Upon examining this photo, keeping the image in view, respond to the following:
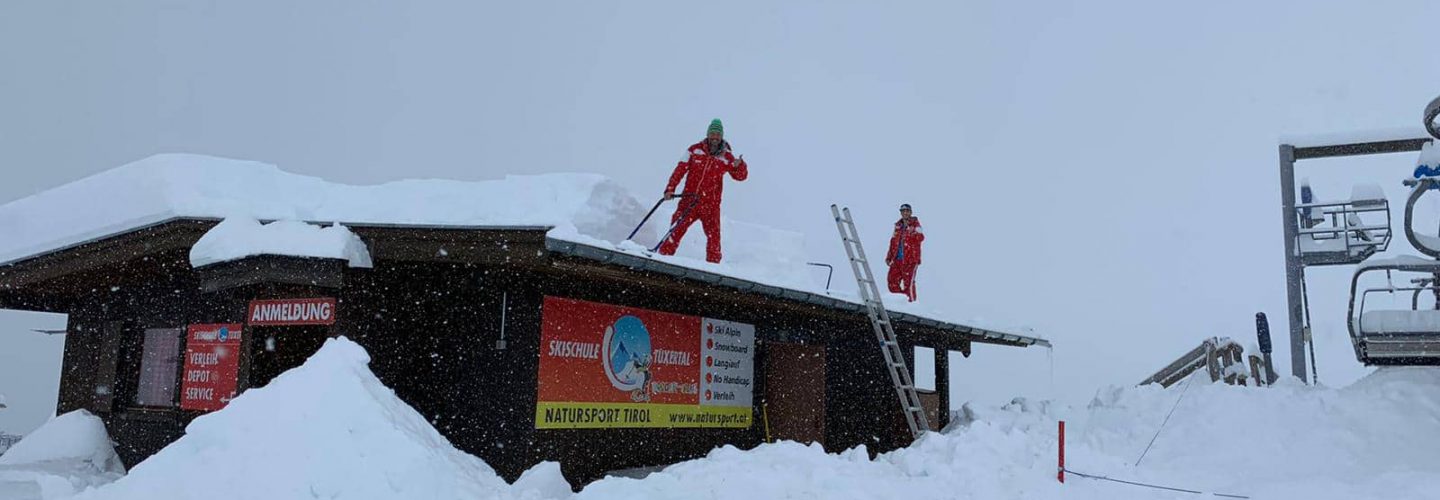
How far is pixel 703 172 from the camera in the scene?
427 inches

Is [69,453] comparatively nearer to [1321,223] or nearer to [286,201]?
[286,201]

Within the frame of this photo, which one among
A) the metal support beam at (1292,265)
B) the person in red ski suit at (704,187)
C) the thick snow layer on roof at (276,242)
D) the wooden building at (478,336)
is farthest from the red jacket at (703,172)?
the metal support beam at (1292,265)

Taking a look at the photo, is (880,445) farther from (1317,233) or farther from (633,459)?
(1317,233)

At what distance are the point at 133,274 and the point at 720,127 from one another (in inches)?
272

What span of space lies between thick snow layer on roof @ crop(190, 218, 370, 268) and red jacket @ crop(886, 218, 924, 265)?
8266 millimetres

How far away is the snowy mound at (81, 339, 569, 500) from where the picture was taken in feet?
20.9

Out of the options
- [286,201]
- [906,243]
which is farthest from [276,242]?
[906,243]

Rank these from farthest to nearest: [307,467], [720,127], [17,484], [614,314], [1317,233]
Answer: [1317,233] → [720,127] → [614,314] → [17,484] → [307,467]

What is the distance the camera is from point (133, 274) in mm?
11242

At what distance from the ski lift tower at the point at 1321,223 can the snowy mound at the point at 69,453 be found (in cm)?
1550

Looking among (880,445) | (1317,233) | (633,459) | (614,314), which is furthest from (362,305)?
(1317,233)

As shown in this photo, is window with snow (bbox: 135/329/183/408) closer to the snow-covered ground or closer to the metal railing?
the snow-covered ground

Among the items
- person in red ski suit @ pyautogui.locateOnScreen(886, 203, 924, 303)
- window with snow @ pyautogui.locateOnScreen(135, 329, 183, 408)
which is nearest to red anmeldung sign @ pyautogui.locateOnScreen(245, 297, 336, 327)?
window with snow @ pyautogui.locateOnScreen(135, 329, 183, 408)

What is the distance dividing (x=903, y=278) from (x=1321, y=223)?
20.6 feet
